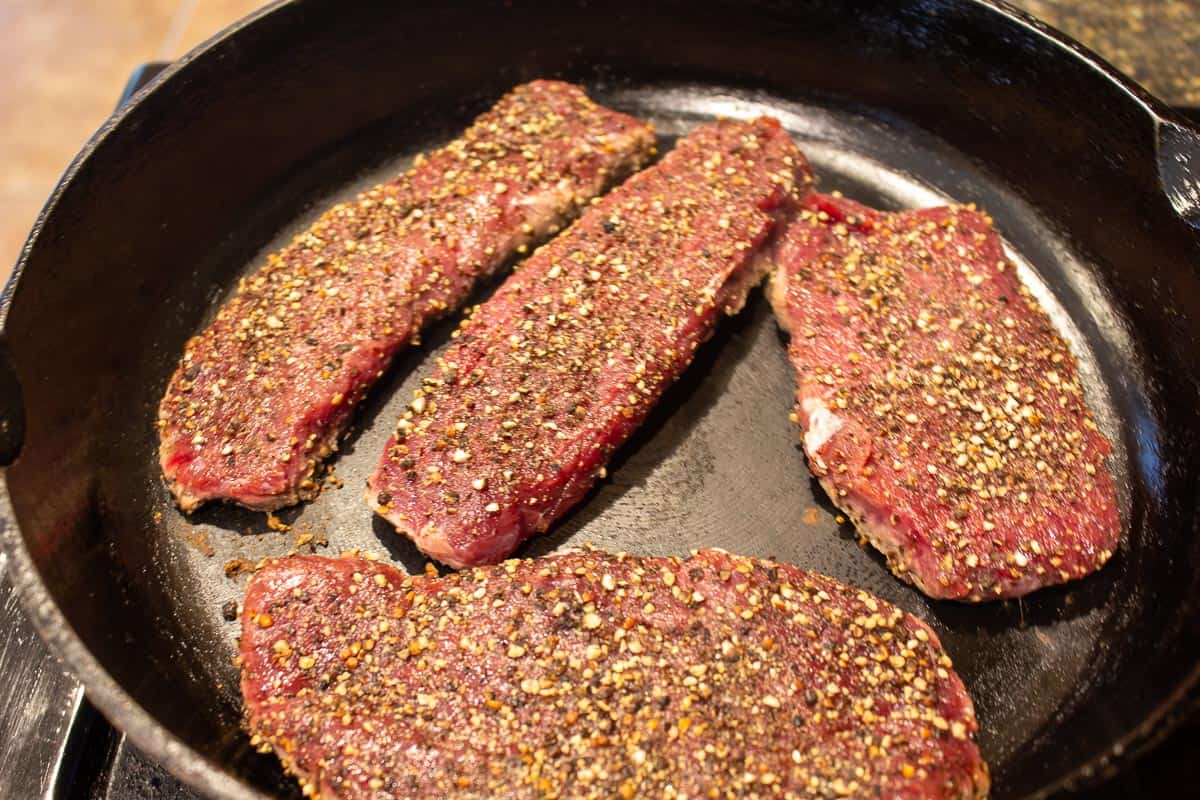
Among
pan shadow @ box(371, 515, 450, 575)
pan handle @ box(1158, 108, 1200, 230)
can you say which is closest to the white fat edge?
pan shadow @ box(371, 515, 450, 575)

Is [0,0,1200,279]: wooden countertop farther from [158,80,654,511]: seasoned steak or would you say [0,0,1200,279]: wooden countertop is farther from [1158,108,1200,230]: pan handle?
[158,80,654,511]: seasoned steak

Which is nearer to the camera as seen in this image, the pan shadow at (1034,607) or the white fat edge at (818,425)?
the pan shadow at (1034,607)

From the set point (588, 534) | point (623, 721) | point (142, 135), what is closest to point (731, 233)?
point (588, 534)

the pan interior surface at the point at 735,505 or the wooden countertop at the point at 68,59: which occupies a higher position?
the pan interior surface at the point at 735,505

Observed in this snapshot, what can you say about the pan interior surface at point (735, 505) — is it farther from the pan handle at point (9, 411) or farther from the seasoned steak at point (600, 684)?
the pan handle at point (9, 411)

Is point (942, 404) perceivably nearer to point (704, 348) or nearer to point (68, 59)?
point (704, 348)

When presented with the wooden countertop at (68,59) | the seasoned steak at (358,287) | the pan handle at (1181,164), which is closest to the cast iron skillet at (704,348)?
the pan handle at (1181,164)

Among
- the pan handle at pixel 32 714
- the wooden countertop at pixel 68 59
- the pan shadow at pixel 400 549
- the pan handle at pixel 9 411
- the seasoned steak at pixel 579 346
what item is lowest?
the wooden countertop at pixel 68 59
